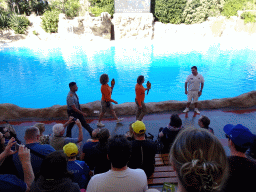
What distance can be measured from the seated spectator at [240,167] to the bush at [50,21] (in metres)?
27.8

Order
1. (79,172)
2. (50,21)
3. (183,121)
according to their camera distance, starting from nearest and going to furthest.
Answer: (79,172)
(183,121)
(50,21)

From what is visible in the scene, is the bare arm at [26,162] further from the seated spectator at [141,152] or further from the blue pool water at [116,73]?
the blue pool water at [116,73]

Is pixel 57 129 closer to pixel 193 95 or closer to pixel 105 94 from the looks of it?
pixel 105 94

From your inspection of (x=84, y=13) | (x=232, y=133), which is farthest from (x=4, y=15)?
(x=232, y=133)

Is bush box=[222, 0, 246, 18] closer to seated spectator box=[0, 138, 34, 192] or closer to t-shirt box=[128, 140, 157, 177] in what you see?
t-shirt box=[128, 140, 157, 177]

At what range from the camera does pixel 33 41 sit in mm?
23719

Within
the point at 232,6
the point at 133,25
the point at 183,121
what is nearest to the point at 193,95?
the point at 183,121

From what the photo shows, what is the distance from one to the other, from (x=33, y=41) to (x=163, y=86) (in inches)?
821

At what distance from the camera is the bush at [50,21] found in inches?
969

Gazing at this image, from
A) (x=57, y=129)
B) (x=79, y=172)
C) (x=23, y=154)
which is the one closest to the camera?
(x=23, y=154)

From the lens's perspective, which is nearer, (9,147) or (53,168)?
(53,168)

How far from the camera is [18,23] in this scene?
23359 millimetres

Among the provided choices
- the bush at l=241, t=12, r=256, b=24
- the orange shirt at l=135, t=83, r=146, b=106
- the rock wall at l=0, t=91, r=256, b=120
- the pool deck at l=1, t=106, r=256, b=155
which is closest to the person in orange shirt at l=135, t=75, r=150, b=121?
the orange shirt at l=135, t=83, r=146, b=106

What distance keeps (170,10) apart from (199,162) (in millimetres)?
30215
